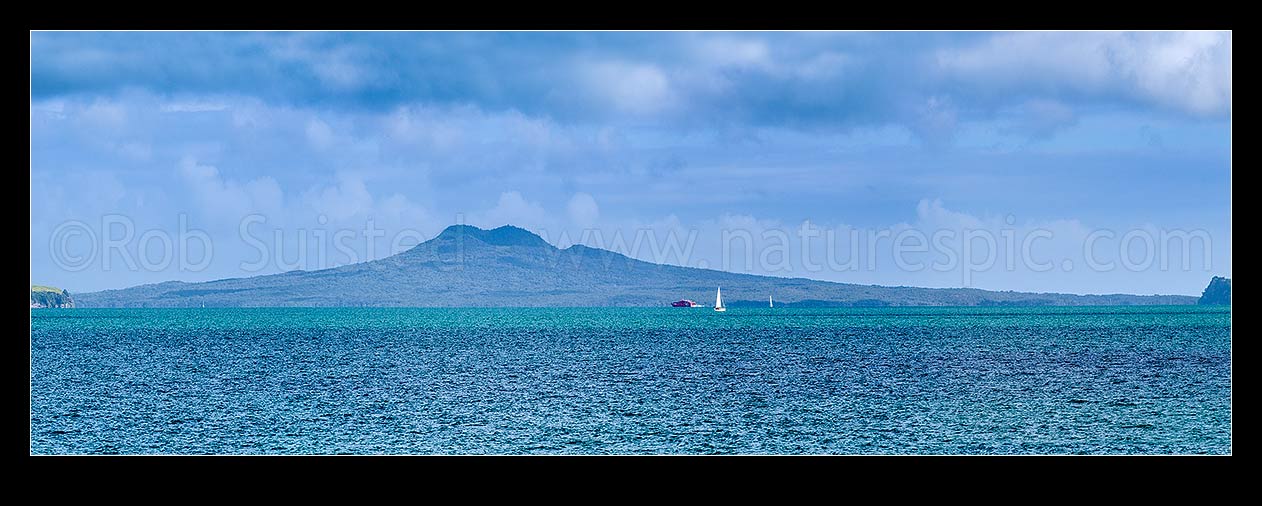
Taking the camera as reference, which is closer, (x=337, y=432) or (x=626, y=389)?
(x=337, y=432)

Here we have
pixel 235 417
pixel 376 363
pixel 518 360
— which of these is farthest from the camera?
pixel 518 360
